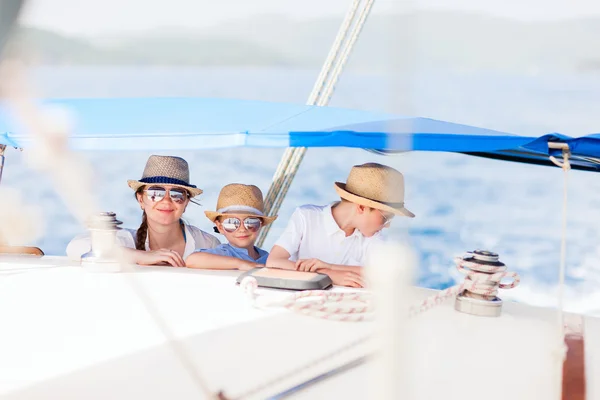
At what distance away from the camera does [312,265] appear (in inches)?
79.5

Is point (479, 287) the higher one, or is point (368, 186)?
point (368, 186)

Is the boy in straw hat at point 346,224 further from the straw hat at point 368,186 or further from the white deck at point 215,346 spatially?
the white deck at point 215,346

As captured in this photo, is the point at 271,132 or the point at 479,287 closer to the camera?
the point at 479,287

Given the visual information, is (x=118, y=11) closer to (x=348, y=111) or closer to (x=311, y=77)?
(x=348, y=111)

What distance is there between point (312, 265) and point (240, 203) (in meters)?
0.63

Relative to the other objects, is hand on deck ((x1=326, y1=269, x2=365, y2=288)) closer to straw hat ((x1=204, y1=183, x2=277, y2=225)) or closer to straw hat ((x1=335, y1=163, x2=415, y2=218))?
straw hat ((x1=335, y1=163, x2=415, y2=218))

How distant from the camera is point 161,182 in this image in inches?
96.3

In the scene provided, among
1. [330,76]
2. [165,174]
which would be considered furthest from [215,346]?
[330,76]

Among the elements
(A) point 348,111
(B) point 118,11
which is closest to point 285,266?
(A) point 348,111

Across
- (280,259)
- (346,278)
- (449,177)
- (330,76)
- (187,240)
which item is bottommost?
(346,278)

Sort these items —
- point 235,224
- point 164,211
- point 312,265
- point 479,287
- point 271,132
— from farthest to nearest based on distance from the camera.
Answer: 1. point 235,224
2. point 164,211
3. point 271,132
4. point 312,265
5. point 479,287

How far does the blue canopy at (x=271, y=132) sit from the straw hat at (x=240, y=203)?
28 cm

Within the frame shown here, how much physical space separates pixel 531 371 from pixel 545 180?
9.67 meters

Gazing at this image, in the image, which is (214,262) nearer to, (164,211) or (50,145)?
(164,211)
